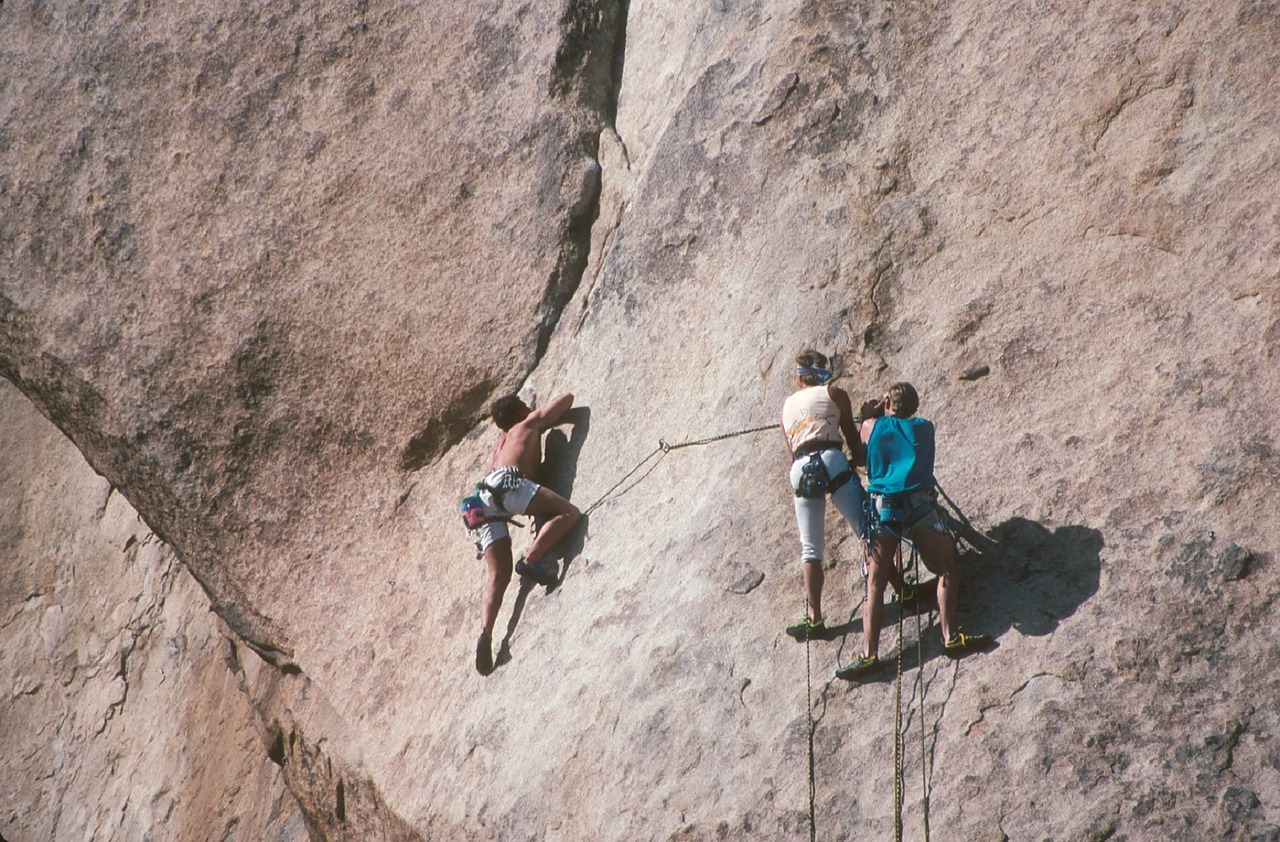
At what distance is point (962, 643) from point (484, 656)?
9.68ft

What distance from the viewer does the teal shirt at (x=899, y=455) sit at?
232 inches

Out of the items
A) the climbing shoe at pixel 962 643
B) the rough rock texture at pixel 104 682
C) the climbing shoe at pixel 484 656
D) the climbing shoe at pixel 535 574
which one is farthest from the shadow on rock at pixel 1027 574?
the rough rock texture at pixel 104 682

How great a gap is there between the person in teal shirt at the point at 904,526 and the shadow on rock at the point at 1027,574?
18cm

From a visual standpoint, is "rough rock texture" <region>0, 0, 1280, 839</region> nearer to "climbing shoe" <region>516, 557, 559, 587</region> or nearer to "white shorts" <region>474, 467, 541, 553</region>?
"climbing shoe" <region>516, 557, 559, 587</region>

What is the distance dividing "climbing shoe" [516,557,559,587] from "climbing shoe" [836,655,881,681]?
221 cm

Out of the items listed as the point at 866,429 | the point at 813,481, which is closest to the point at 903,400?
the point at 866,429

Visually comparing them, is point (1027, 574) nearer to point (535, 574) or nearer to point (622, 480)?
point (622, 480)

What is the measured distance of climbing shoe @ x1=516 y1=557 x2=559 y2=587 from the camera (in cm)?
755

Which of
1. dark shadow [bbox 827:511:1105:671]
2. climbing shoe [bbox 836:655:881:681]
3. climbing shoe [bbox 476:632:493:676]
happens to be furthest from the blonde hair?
climbing shoe [bbox 476:632:493:676]

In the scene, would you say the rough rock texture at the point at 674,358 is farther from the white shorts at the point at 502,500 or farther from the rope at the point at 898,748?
the white shorts at the point at 502,500

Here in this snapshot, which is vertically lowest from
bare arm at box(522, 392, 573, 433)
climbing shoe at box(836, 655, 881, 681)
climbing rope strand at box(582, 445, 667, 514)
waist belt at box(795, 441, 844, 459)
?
climbing shoe at box(836, 655, 881, 681)

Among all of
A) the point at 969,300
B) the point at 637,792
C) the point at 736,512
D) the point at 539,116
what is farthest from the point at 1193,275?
the point at 539,116

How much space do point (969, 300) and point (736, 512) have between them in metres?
1.74

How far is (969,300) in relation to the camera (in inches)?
272
